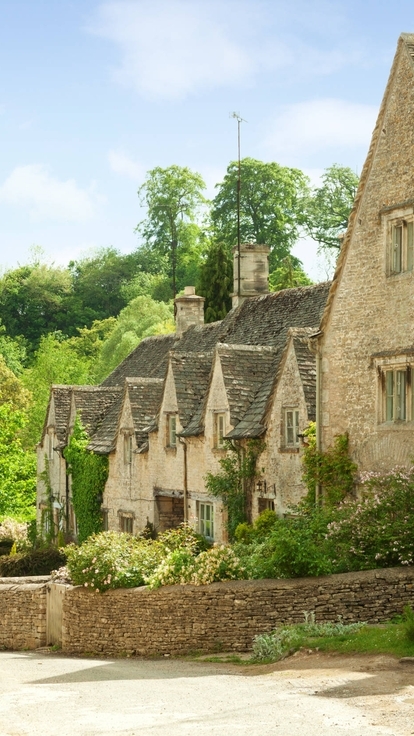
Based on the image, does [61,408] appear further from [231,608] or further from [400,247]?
[231,608]

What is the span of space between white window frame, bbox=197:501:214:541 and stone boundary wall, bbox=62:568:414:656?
6987 mm

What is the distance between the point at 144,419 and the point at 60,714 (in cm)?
2031

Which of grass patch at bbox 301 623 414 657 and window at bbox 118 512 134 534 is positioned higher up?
window at bbox 118 512 134 534

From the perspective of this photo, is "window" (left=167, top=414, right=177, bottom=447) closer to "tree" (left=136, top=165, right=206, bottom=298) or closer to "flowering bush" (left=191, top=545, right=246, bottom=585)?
"flowering bush" (left=191, top=545, right=246, bottom=585)

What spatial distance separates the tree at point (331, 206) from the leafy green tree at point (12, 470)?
3037 centimetres

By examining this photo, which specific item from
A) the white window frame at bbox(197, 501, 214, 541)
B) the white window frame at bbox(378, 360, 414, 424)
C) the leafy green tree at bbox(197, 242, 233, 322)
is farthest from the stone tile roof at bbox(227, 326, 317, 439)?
the leafy green tree at bbox(197, 242, 233, 322)

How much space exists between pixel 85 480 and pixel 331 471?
50.0 ft

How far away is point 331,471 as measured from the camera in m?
25.3

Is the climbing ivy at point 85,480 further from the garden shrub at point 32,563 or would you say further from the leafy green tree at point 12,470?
the leafy green tree at point 12,470

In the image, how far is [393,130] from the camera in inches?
965

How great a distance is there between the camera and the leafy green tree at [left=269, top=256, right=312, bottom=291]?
2422 inches

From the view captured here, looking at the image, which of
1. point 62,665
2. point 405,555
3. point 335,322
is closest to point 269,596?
point 405,555

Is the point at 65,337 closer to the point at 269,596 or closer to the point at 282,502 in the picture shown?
the point at 282,502

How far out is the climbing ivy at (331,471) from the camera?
81.8 ft
